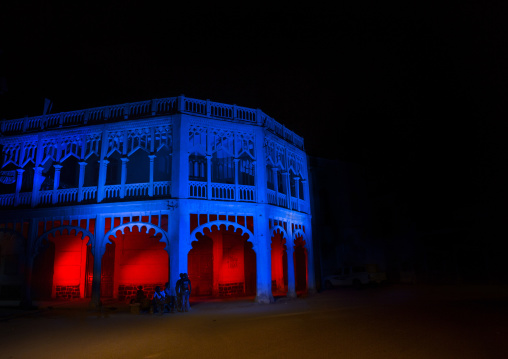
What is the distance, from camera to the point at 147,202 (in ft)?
55.1

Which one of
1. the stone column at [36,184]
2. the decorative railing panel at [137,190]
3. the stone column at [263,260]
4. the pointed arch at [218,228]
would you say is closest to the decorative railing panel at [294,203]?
the stone column at [263,260]

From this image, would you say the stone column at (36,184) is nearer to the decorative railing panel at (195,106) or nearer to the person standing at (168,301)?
the decorative railing panel at (195,106)

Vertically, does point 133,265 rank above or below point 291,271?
above

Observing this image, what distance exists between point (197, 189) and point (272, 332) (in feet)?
29.2

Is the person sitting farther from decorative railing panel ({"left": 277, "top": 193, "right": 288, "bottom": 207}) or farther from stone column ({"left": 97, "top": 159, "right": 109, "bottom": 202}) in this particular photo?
decorative railing panel ({"left": 277, "top": 193, "right": 288, "bottom": 207})

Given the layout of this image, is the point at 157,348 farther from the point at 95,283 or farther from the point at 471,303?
the point at 471,303

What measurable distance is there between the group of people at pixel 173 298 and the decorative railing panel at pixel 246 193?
5090mm

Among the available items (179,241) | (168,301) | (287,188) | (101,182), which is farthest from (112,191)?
(287,188)

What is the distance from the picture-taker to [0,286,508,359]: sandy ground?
25.6 ft

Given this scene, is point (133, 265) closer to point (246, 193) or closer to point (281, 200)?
point (246, 193)

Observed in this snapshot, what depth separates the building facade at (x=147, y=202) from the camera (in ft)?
56.3

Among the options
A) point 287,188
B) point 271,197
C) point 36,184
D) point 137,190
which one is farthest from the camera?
point 287,188

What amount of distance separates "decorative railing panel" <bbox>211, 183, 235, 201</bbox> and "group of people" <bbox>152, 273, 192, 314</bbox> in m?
4.46

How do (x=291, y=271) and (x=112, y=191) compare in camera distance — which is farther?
(x=291, y=271)
